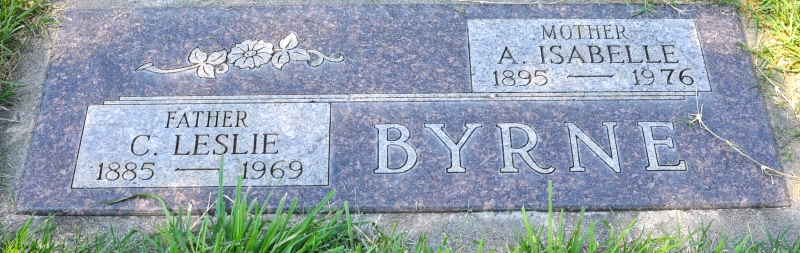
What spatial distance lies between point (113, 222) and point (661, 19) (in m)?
2.22

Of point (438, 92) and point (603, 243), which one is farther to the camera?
point (438, 92)

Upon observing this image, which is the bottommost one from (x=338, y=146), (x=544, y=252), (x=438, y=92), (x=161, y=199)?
(x=544, y=252)

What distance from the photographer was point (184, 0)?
332 cm

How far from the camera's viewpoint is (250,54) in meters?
3.08

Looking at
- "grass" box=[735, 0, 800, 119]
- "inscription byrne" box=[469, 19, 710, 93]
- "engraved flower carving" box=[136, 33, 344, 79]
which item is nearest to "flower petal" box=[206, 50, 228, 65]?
"engraved flower carving" box=[136, 33, 344, 79]

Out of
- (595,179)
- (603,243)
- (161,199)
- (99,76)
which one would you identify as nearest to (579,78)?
(595,179)

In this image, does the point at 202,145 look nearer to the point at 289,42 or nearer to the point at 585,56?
the point at 289,42

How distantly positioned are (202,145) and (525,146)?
3.73 ft

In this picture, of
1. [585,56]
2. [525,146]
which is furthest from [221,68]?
[585,56]

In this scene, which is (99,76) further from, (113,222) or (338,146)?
(338,146)

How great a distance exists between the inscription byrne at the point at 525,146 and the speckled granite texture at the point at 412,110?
0.02 m

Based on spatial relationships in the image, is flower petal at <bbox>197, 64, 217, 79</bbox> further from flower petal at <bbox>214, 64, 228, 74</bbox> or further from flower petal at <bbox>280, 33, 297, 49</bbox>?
flower petal at <bbox>280, 33, 297, 49</bbox>

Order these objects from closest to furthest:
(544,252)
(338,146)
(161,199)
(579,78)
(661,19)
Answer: (544,252) < (161,199) < (338,146) < (579,78) < (661,19)

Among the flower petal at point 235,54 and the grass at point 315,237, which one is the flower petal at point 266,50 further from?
the grass at point 315,237
